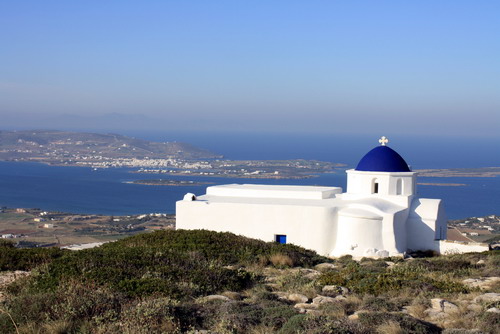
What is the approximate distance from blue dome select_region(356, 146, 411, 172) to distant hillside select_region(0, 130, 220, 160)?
14273 cm

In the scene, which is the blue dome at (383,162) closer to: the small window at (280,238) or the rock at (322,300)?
the small window at (280,238)

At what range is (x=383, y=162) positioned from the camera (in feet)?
65.8

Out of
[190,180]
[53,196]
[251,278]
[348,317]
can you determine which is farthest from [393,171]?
[190,180]

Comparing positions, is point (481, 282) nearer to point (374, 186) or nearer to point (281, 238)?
point (281, 238)

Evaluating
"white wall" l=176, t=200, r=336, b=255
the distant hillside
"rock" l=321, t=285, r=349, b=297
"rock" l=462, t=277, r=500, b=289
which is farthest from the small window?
the distant hillside

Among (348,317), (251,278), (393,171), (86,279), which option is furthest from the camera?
(393,171)

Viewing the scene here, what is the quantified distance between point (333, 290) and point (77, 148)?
172 metres

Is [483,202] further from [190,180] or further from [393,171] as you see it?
[393,171]

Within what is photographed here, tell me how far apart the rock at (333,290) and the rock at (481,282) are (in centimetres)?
231

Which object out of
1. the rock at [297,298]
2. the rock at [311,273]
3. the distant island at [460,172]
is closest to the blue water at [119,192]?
the distant island at [460,172]

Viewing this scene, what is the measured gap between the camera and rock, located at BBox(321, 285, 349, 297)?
27.9 feet

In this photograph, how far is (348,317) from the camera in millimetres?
6887

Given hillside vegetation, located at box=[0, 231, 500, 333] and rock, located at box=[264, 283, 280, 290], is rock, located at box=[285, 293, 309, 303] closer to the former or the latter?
hillside vegetation, located at box=[0, 231, 500, 333]

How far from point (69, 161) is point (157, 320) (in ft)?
484
